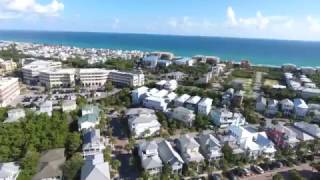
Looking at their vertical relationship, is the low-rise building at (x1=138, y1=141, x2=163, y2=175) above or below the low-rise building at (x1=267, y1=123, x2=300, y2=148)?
below

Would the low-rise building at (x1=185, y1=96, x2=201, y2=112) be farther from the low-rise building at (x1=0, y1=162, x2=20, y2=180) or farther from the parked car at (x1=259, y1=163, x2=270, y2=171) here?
the low-rise building at (x1=0, y1=162, x2=20, y2=180)

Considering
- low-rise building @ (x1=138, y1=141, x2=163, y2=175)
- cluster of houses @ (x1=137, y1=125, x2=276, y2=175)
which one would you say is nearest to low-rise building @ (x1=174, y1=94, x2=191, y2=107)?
cluster of houses @ (x1=137, y1=125, x2=276, y2=175)

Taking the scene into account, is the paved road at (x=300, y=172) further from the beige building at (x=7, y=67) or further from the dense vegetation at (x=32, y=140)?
the beige building at (x=7, y=67)

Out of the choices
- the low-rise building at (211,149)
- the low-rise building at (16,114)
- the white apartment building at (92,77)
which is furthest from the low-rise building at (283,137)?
the white apartment building at (92,77)

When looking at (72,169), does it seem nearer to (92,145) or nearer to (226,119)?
(92,145)

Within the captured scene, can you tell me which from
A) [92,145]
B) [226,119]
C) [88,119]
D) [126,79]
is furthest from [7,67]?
[226,119]

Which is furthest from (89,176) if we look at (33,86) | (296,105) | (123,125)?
(33,86)

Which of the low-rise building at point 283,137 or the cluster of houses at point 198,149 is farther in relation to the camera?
the low-rise building at point 283,137
